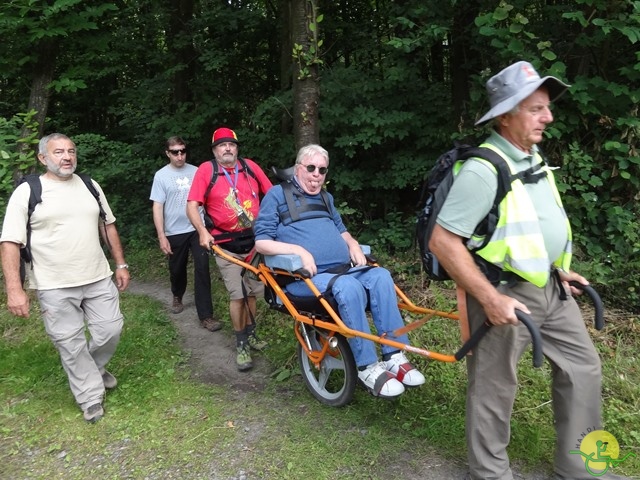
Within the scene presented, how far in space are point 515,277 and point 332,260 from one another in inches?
60.5

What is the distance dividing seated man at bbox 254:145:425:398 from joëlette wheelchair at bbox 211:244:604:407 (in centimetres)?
8

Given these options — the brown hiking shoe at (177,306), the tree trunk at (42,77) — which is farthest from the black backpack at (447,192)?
the tree trunk at (42,77)

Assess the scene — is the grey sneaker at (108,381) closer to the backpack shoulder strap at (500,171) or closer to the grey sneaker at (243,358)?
the grey sneaker at (243,358)

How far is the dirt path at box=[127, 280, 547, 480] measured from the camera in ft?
9.87

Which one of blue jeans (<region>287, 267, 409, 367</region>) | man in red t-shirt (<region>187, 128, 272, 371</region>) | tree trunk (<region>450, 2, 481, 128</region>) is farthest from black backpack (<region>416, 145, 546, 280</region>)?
tree trunk (<region>450, 2, 481, 128</region>)

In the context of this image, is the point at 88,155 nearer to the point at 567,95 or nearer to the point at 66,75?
the point at 66,75

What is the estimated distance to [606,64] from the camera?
5289mm

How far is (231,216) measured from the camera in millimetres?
4648

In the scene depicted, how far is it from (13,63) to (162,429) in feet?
19.4

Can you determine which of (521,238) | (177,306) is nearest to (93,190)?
(177,306)

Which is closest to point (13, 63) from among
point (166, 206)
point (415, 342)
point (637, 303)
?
point (166, 206)

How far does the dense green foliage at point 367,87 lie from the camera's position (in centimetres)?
509

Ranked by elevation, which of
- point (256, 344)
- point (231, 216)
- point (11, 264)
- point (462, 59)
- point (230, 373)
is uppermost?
point (462, 59)

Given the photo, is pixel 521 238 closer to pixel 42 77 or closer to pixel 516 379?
pixel 516 379
